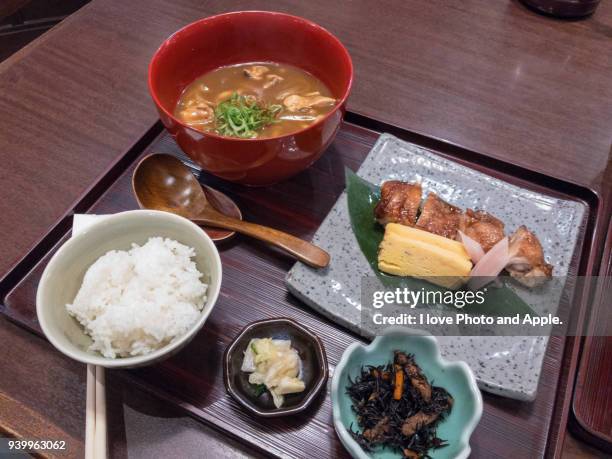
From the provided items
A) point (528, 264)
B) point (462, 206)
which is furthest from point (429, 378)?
point (462, 206)

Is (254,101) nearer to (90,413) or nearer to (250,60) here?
(250,60)

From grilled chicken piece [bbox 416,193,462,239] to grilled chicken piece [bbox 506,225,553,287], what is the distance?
180mm

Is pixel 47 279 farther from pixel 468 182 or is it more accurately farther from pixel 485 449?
pixel 468 182

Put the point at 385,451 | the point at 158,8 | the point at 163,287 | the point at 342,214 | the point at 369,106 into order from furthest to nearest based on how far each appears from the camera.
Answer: the point at 158,8 < the point at 369,106 < the point at 342,214 < the point at 163,287 < the point at 385,451

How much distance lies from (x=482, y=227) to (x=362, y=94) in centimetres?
83

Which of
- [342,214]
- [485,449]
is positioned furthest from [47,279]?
[485,449]

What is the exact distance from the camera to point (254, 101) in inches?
67.1

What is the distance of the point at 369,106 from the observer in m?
1.99

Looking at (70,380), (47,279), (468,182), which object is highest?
(468,182)

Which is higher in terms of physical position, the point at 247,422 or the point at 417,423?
the point at 417,423

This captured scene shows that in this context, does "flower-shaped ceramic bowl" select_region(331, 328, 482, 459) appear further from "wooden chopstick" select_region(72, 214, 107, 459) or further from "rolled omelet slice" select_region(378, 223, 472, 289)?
"wooden chopstick" select_region(72, 214, 107, 459)

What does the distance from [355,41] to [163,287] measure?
1529 mm

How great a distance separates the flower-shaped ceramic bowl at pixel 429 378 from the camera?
1.13 m

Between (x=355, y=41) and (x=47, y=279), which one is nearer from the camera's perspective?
(x=47, y=279)
